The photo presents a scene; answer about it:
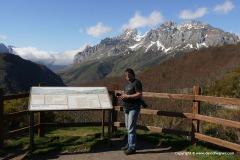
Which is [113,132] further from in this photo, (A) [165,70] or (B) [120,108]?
(A) [165,70]

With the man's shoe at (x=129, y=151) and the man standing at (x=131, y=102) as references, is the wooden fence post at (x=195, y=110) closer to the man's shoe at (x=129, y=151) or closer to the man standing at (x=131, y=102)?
the man standing at (x=131, y=102)

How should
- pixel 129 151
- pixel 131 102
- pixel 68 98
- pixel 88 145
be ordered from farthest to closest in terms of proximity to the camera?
pixel 88 145
pixel 68 98
pixel 129 151
pixel 131 102

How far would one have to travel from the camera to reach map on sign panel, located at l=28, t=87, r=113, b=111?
9.65 metres

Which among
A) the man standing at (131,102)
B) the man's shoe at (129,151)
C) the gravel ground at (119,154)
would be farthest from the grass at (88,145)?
the man standing at (131,102)

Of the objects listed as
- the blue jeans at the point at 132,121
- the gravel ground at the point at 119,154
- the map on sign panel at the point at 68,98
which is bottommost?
the gravel ground at the point at 119,154

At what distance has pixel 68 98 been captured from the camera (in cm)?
1014

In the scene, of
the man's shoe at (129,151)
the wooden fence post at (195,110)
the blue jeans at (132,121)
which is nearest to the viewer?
the blue jeans at (132,121)

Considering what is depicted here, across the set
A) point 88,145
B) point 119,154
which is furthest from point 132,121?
point 88,145

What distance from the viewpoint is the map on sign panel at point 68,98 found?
9.65m

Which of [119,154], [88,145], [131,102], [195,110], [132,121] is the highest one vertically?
[131,102]

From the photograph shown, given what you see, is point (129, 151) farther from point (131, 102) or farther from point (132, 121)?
point (131, 102)

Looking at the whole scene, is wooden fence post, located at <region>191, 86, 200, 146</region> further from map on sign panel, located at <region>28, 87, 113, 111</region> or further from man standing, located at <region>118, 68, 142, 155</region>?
map on sign panel, located at <region>28, 87, 113, 111</region>

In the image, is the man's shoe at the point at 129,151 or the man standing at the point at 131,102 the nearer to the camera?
the man standing at the point at 131,102

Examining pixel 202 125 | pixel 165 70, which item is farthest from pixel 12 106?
pixel 165 70
